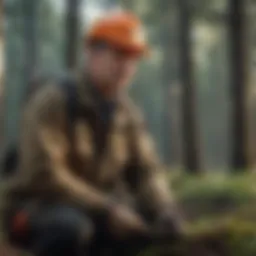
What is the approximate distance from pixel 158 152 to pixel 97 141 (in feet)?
0.90

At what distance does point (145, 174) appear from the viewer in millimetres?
2320

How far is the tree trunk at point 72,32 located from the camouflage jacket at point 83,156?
0.21 m

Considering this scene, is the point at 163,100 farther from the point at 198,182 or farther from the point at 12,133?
the point at 12,133

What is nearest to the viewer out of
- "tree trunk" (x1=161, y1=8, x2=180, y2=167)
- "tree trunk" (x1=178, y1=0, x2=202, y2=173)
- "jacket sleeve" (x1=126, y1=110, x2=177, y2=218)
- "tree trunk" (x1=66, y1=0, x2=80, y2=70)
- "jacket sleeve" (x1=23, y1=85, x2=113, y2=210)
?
"jacket sleeve" (x1=23, y1=85, x2=113, y2=210)

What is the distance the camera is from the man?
7.09 feet

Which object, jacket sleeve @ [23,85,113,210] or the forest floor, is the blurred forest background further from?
jacket sleeve @ [23,85,113,210]

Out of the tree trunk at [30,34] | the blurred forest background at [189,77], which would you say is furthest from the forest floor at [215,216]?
the tree trunk at [30,34]

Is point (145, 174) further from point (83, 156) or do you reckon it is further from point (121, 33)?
point (121, 33)

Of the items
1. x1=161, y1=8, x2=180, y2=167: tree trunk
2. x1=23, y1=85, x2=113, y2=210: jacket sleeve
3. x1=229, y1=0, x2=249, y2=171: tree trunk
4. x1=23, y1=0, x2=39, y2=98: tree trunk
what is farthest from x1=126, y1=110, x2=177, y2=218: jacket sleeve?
x1=229, y1=0, x2=249, y2=171: tree trunk

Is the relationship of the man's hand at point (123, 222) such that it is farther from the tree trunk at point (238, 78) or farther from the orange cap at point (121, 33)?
the tree trunk at point (238, 78)

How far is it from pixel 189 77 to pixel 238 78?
8.1 inches

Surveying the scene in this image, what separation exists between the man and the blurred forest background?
146 mm

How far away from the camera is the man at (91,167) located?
2.16 meters

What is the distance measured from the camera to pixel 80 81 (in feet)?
7.16
